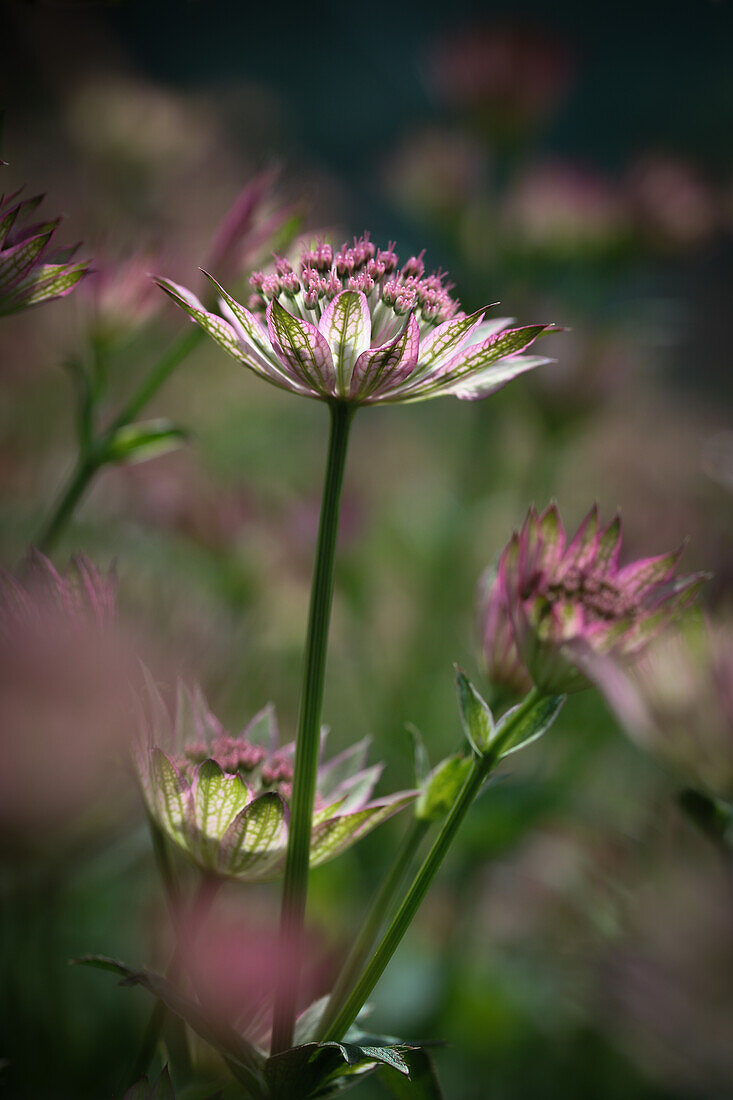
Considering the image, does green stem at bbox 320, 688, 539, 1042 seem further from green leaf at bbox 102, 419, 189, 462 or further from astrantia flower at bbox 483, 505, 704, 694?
green leaf at bbox 102, 419, 189, 462

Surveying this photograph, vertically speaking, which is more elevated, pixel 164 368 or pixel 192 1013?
pixel 164 368

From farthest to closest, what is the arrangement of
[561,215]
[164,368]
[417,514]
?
[417,514] → [561,215] → [164,368]

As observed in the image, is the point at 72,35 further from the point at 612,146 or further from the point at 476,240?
the point at 612,146

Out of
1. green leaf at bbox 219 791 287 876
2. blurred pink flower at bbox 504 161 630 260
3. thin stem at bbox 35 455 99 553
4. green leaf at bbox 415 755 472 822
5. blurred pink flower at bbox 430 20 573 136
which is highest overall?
blurred pink flower at bbox 430 20 573 136

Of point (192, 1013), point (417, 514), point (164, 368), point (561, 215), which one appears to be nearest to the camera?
point (192, 1013)

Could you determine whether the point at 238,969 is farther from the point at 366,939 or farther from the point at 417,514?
the point at 417,514

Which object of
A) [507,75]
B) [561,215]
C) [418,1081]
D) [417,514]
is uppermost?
[507,75]

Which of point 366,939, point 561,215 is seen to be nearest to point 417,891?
point 366,939

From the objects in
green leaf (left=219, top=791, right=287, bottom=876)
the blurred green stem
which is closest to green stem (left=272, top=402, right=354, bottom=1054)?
green leaf (left=219, top=791, right=287, bottom=876)

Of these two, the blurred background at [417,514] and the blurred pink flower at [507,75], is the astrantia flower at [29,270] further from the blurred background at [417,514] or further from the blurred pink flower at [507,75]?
the blurred pink flower at [507,75]
